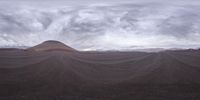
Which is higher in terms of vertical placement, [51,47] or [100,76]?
[51,47]

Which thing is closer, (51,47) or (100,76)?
(100,76)

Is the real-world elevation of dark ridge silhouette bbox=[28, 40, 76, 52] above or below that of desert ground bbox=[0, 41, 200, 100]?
above

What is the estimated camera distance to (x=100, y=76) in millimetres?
10102

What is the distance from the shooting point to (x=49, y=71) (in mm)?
10109

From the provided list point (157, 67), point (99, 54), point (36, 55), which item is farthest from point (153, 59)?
point (36, 55)

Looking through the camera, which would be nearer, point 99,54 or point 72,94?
point 72,94

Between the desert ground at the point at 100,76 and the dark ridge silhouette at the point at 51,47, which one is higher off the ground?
the dark ridge silhouette at the point at 51,47

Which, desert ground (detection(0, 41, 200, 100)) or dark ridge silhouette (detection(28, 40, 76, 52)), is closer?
desert ground (detection(0, 41, 200, 100))

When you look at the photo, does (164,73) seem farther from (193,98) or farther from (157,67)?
(193,98)

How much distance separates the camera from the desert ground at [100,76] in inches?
320

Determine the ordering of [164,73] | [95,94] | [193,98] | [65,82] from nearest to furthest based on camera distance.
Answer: [193,98] → [95,94] → [65,82] → [164,73]

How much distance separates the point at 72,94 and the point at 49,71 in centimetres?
237

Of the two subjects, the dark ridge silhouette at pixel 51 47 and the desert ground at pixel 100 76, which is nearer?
the desert ground at pixel 100 76

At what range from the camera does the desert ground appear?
26.7 feet
